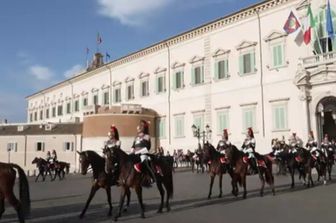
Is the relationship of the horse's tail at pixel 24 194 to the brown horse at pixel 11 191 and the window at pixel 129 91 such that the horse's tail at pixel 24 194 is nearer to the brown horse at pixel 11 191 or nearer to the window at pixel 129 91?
the brown horse at pixel 11 191

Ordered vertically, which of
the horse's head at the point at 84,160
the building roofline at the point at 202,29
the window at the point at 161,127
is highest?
the building roofline at the point at 202,29

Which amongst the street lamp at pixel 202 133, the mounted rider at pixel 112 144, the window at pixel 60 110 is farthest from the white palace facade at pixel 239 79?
the mounted rider at pixel 112 144

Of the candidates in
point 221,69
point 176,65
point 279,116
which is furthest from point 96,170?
point 176,65

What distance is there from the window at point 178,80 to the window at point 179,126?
3072 millimetres

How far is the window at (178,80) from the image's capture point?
46906 mm

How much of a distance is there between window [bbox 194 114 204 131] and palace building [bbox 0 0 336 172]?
0.31 feet

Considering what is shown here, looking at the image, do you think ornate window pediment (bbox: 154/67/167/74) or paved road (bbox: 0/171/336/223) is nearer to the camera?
paved road (bbox: 0/171/336/223)

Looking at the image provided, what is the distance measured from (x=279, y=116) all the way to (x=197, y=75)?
11.4m

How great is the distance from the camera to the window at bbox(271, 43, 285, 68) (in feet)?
118

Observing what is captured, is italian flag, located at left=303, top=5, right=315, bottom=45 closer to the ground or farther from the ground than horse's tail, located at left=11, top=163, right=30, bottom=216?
farther from the ground

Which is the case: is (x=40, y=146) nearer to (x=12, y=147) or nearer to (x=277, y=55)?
(x=12, y=147)

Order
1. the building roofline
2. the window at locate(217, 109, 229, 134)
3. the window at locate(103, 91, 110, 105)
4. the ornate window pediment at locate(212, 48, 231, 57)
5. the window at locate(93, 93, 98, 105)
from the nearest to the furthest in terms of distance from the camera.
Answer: the building roofline → the window at locate(217, 109, 229, 134) → the ornate window pediment at locate(212, 48, 231, 57) → the window at locate(103, 91, 110, 105) → the window at locate(93, 93, 98, 105)

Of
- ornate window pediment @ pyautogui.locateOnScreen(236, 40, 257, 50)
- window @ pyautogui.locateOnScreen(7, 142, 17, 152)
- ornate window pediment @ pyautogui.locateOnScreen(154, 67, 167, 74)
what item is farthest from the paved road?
window @ pyautogui.locateOnScreen(7, 142, 17, 152)

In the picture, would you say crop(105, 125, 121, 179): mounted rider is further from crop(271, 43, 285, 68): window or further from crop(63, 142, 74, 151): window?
crop(63, 142, 74, 151): window
